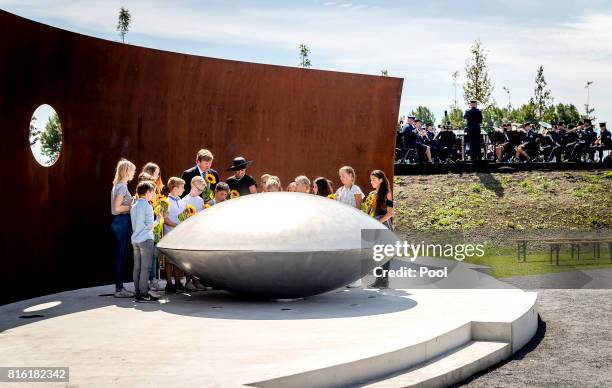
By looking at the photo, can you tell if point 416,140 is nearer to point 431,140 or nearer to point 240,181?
point 431,140

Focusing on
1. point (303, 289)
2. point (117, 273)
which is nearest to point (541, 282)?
point (303, 289)

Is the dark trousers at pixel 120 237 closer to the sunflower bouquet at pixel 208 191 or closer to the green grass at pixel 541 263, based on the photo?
the sunflower bouquet at pixel 208 191

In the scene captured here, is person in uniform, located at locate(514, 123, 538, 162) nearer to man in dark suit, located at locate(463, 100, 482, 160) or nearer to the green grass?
man in dark suit, located at locate(463, 100, 482, 160)

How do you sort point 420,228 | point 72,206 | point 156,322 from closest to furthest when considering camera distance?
point 156,322 < point 72,206 < point 420,228

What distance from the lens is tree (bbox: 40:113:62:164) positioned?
9.84 meters

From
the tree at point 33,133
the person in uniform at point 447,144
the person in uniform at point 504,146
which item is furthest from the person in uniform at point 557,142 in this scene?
the tree at point 33,133

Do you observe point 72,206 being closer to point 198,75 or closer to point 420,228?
point 198,75

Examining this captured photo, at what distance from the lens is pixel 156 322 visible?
25.1 feet

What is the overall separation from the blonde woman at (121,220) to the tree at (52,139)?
1.18 metres

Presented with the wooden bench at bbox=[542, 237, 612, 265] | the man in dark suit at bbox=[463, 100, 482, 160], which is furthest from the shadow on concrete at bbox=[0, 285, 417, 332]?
the man in dark suit at bbox=[463, 100, 482, 160]

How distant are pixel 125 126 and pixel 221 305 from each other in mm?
3972

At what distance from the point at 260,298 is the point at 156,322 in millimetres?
1780

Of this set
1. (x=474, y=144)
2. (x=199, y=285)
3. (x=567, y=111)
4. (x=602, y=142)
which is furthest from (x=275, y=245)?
(x=567, y=111)

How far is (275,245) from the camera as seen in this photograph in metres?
8.25
